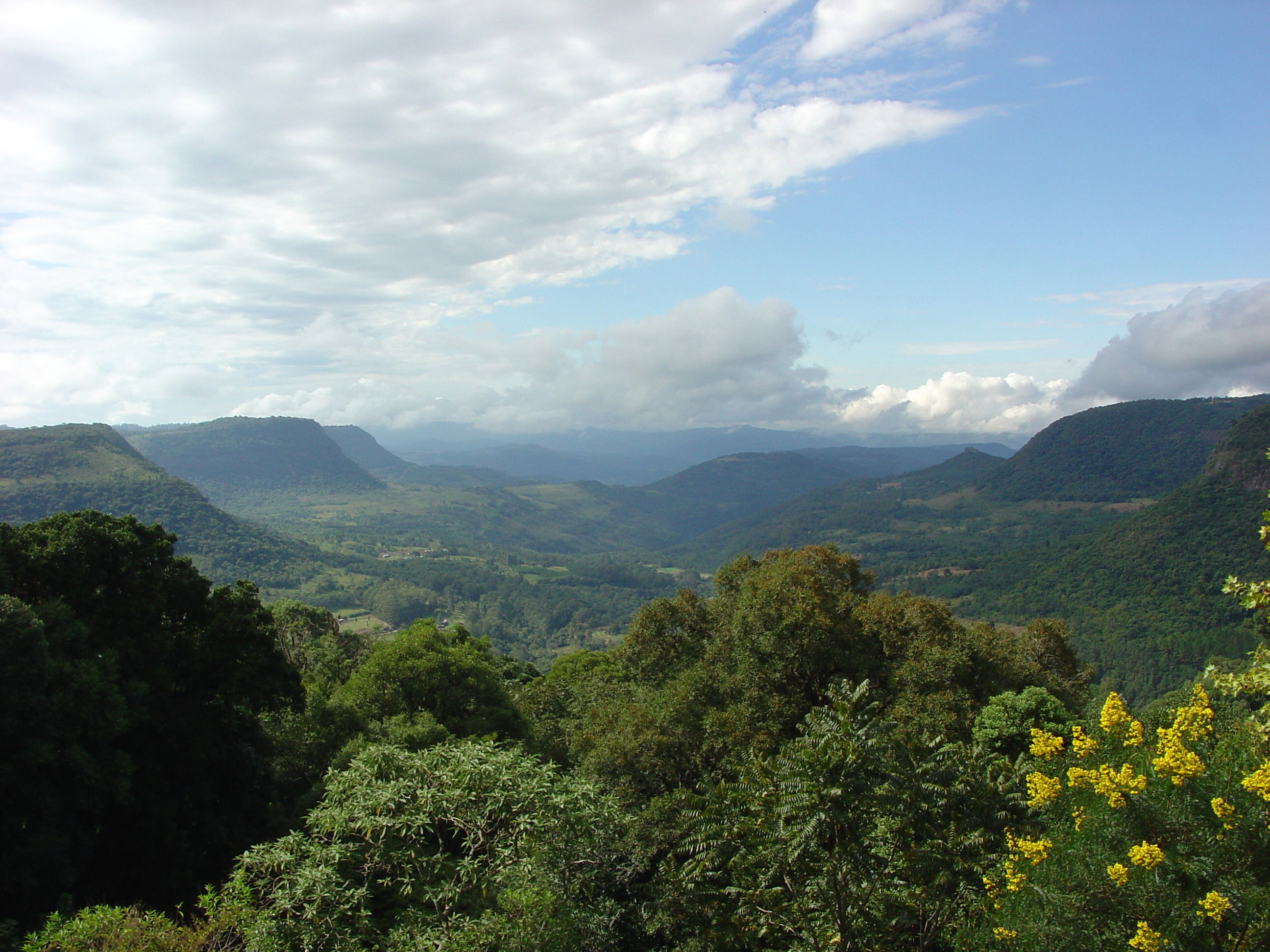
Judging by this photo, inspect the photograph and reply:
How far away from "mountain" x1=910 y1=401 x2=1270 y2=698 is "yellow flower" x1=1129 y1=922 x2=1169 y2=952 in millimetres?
101448

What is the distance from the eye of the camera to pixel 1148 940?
6.78 m

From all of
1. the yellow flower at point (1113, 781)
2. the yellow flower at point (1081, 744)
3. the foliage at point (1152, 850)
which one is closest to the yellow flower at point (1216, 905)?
the foliage at point (1152, 850)

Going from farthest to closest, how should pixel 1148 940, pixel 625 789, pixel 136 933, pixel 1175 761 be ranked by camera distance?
1. pixel 625 789
2. pixel 136 933
3. pixel 1175 761
4. pixel 1148 940

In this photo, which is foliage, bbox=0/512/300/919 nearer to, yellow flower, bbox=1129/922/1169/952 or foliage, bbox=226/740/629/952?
foliage, bbox=226/740/629/952

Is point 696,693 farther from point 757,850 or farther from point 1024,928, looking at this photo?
point 1024,928

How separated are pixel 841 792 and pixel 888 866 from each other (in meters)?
2.70

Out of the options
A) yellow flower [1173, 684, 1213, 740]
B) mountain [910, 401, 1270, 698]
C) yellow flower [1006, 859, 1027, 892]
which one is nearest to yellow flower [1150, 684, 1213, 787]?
yellow flower [1173, 684, 1213, 740]

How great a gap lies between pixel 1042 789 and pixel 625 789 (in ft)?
38.0

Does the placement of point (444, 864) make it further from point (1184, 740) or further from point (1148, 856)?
point (1184, 740)

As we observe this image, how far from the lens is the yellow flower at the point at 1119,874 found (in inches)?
280

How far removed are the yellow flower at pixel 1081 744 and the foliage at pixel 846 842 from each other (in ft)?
7.24

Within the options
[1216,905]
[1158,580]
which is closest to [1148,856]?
[1216,905]

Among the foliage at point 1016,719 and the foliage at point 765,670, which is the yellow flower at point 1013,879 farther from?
the foliage at point 1016,719

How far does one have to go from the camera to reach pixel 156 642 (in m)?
19.2
